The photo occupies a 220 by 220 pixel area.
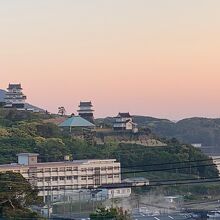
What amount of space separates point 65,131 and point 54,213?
12890 mm

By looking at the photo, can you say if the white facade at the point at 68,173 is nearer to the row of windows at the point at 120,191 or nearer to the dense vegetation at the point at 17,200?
the row of windows at the point at 120,191

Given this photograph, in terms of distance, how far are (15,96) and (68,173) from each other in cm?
1418

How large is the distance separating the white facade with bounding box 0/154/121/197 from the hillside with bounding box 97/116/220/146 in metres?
22.2

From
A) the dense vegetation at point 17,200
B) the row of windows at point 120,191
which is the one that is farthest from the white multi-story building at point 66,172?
the dense vegetation at point 17,200

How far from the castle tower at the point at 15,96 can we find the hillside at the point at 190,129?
10.4 m

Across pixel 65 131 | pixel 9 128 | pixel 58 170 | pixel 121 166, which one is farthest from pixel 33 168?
pixel 65 131

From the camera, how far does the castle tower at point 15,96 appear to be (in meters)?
37.2

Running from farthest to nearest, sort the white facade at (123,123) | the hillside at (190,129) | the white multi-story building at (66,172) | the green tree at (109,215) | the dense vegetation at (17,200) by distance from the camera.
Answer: the hillside at (190,129) < the white facade at (123,123) < the white multi-story building at (66,172) < the green tree at (109,215) < the dense vegetation at (17,200)

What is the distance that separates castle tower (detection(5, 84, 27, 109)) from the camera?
37.2m

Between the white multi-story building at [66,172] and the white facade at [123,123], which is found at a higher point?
the white facade at [123,123]

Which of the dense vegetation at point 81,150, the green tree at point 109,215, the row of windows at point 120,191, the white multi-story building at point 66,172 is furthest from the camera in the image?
the dense vegetation at point 81,150

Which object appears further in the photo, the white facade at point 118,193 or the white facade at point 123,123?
the white facade at point 123,123

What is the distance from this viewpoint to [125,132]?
3291 cm

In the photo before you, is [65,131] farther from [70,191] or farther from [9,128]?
[70,191]
